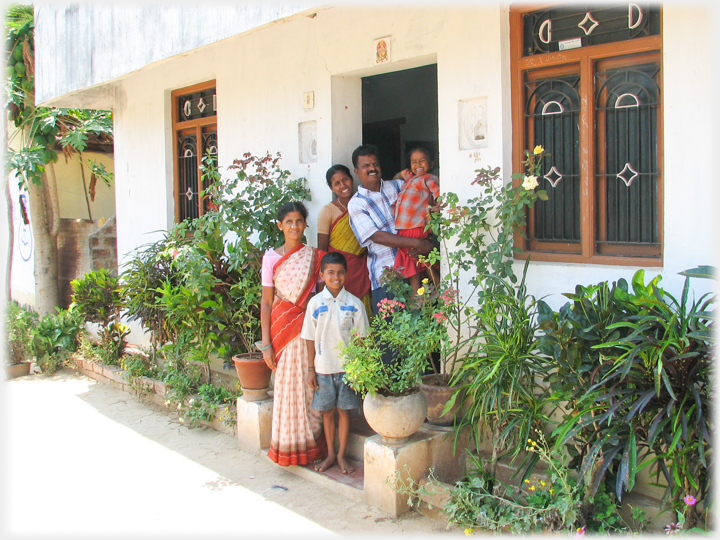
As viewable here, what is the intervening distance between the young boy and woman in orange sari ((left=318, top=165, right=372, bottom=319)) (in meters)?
0.55

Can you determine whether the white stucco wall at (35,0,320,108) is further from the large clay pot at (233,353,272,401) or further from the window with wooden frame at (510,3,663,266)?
the large clay pot at (233,353,272,401)

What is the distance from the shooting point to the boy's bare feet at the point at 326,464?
13.6ft

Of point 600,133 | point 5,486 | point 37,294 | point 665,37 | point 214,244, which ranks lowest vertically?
point 5,486

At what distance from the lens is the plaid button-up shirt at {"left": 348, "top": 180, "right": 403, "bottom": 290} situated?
4359mm

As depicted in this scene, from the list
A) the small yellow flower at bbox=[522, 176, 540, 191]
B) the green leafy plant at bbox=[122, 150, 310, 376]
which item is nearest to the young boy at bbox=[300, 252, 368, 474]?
the green leafy plant at bbox=[122, 150, 310, 376]

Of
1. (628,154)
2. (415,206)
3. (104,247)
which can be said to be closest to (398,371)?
(415,206)

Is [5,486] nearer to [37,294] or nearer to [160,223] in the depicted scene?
[160,223]

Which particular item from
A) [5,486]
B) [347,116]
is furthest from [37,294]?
[347,116]

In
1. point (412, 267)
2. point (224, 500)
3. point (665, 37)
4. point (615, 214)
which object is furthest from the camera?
point (412, 267)

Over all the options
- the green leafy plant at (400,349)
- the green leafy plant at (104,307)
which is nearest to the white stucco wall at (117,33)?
the green leafy plant at (400,349)

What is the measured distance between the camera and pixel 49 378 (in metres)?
7.57

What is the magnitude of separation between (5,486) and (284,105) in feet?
11.5

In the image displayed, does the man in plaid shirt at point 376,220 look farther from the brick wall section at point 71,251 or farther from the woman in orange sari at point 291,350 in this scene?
the brick wall section at point 71,251

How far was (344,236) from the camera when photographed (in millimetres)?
4625
